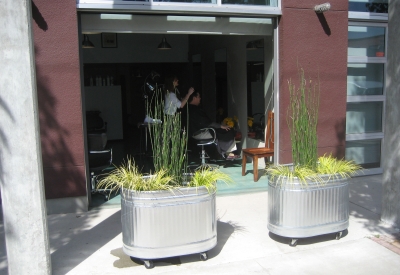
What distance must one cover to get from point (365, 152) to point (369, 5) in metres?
2.21

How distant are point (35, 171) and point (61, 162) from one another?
1.82 metres

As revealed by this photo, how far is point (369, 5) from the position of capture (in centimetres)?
651

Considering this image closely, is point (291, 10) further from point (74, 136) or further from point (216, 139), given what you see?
point (74, 136)

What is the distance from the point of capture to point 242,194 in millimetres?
5859

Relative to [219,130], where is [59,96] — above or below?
above

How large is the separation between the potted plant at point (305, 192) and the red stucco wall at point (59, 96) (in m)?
2.32

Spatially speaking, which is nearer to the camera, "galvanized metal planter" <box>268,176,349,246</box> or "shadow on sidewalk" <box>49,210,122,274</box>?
"shadow on sidewalk" <box>49,210,122,274</box>

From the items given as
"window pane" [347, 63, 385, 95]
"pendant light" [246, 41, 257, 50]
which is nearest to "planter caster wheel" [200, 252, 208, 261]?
"window pane" [347, 63, 385, 95]

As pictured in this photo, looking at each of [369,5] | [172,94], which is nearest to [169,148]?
[172,94]

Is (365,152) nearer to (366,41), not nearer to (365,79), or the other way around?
(365,79)

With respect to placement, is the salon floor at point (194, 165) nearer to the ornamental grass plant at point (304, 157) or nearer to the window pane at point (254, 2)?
the ornamental grass plant at point (304, 157)

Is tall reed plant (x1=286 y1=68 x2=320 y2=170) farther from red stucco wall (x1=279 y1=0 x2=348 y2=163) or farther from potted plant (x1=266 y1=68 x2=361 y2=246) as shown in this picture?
red stucco wall (x1=279 y1=0 x2=348 y2=163)

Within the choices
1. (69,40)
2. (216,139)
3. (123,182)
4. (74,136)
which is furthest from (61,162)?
(216,139)

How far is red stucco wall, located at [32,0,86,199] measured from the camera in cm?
486
